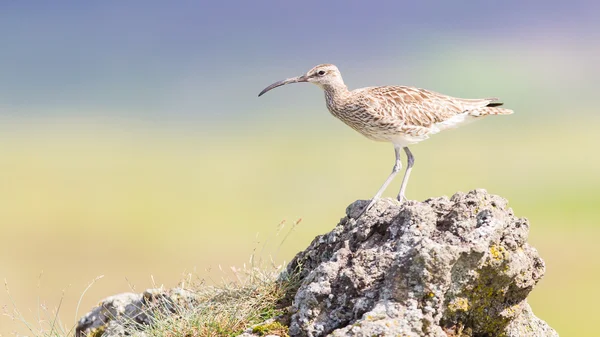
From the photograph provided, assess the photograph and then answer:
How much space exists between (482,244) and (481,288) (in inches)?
22.0

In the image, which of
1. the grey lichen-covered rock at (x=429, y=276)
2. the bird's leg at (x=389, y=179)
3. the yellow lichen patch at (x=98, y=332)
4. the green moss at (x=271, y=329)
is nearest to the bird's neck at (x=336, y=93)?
the bird's leg at (x=389, y=179)

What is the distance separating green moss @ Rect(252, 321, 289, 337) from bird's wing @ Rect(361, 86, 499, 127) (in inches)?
150

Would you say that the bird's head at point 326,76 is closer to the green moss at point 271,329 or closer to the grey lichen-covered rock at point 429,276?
the grey lichen-covered rock at point 429,276

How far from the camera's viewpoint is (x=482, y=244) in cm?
643

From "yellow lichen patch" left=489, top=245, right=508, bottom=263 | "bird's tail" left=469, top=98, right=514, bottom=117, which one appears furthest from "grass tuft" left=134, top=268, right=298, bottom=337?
"bird's tail" left=469, top=98, right=514, bottom=117

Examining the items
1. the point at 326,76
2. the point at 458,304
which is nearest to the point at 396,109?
the point at 326,76

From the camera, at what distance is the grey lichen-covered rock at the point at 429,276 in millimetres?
6129

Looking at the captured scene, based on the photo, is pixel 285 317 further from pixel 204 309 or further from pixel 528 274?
pixel 528 274

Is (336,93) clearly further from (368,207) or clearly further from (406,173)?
(368,207)

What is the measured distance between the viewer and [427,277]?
6098 millimetres

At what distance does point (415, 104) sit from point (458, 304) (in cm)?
406

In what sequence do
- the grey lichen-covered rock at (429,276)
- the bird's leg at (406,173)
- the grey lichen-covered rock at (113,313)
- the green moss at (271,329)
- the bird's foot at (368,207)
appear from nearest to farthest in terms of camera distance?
the grey lichen-covered rock at (429,276), the green moss at (271,329), the bird's foot at (368,207), the bird's leg at (406,173), the grey lichen-covered rock at (113,313)

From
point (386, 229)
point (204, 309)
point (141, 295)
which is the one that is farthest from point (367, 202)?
point (141, 295)

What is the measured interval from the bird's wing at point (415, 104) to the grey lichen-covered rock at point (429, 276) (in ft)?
7.74
